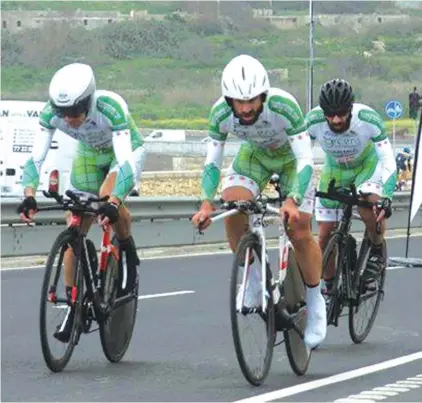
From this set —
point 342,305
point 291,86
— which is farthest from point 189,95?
point 342,305

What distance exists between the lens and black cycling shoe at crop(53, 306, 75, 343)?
32.0 feet

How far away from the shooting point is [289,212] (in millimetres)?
9445

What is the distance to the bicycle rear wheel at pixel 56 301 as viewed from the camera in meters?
9.63

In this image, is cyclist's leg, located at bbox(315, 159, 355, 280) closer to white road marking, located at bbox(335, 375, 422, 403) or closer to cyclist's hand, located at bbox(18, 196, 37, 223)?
white road marking, located at bbox(335, 375, 422, 403)

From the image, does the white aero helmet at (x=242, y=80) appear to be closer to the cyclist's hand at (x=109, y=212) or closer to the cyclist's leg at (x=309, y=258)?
the cyclist's leg at (x=309, y=258)

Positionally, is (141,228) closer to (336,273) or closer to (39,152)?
(336,273)

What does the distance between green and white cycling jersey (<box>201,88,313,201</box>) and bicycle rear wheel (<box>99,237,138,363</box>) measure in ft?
3.52

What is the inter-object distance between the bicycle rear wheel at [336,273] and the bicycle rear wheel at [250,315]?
6.01ft

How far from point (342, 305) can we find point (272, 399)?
2555mm

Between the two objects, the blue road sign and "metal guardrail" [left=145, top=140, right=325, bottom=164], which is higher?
the blue road sign

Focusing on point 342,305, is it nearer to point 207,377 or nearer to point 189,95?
point 207,377

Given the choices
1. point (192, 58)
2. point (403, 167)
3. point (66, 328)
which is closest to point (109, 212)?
point (66, 328)

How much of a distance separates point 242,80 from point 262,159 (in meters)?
0.77

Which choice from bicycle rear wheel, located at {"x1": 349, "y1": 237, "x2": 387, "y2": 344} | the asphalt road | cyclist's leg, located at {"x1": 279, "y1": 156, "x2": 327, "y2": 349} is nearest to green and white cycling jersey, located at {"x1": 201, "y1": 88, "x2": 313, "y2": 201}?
cyclist's leg, located at {"x1": 279, "y1": 156, "x2": 327, "y2": 349}
